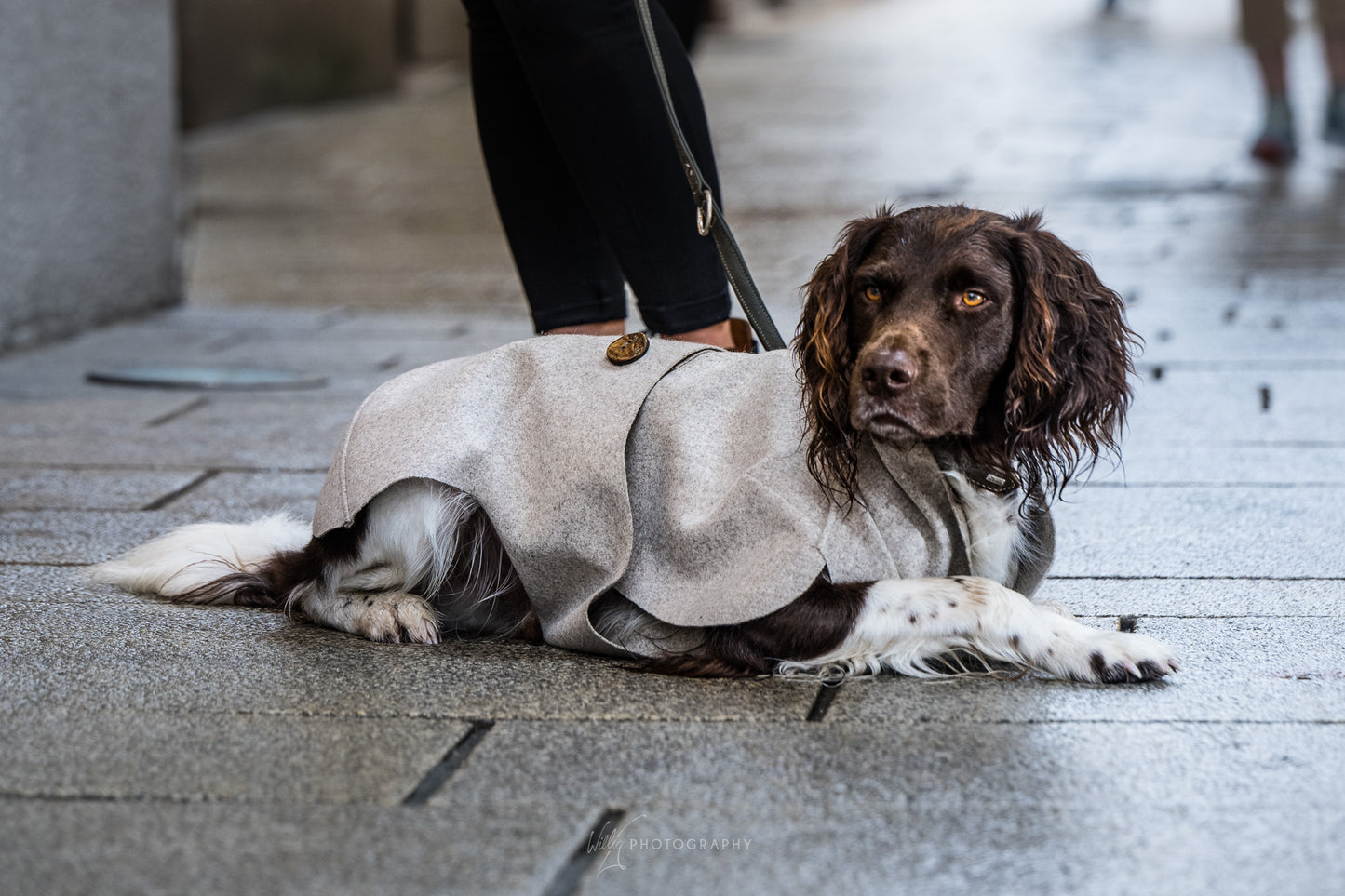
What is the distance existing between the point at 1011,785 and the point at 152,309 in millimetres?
5892

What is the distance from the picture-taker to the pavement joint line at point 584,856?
1.93 m

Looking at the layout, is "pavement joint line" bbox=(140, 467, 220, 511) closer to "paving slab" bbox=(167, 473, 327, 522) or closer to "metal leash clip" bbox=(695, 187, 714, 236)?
"paving slab" bbox=(167, 473, 327, 522)

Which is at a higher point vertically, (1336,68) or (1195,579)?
(1336,68)

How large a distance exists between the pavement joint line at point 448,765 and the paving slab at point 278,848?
6 centimetres

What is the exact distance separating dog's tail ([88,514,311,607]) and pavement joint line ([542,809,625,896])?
1318mm

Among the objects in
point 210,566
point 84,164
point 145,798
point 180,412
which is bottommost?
point 180,412

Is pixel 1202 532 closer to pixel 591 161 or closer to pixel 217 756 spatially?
pixel 591 161

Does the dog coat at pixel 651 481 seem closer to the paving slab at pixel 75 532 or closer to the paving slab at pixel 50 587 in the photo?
the paving slab at pixel 50 587

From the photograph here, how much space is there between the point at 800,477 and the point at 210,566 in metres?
1.31

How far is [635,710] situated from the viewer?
8.43 feet

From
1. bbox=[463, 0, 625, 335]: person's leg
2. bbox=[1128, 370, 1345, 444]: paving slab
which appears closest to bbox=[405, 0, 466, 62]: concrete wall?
bbox=[1128, 370, 1345, 444]: paving slab

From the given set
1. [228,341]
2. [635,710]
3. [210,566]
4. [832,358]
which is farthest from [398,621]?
[228,341]

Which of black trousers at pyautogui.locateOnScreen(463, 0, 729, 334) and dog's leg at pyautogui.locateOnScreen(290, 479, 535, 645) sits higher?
black trousers at pyautogui.locateOnScreen(463, 0, 729, 334)

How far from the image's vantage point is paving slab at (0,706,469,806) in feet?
7.29
